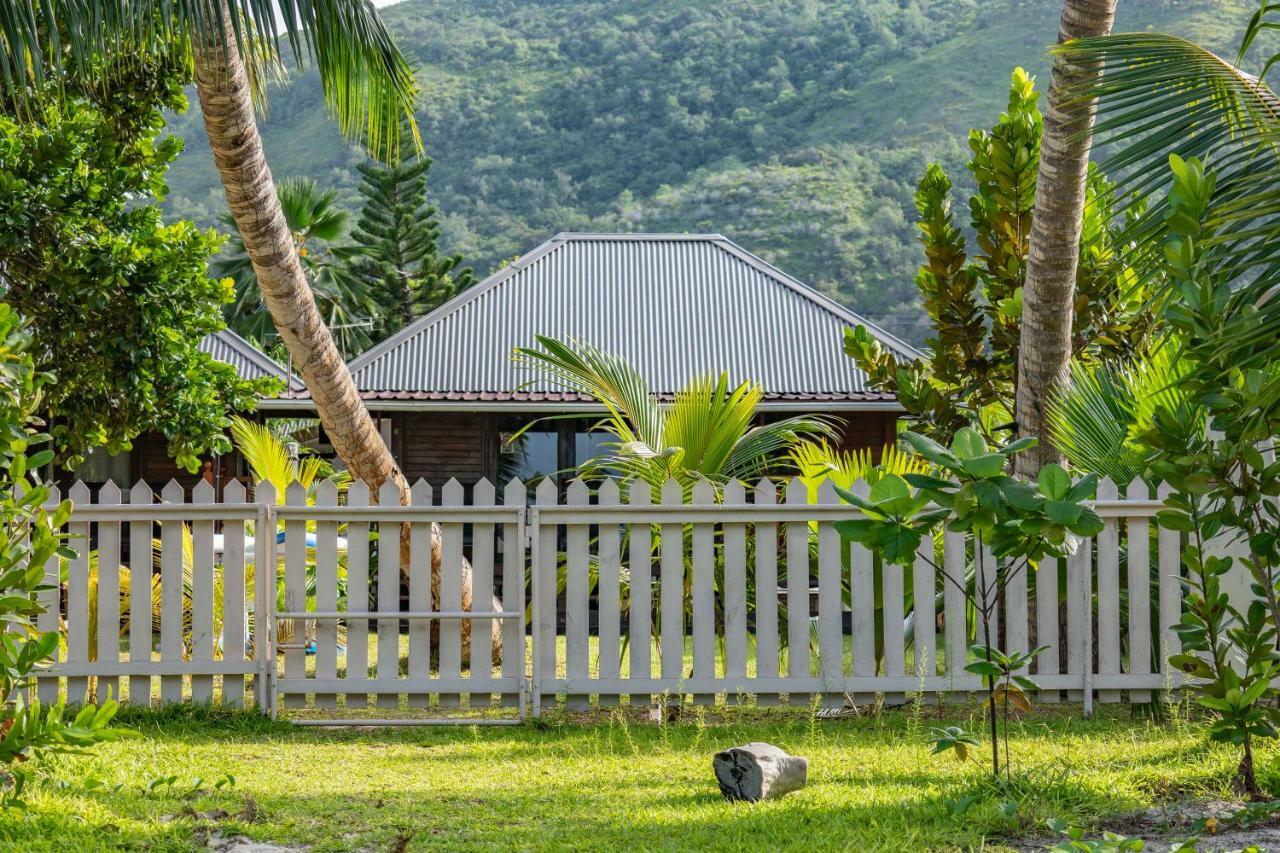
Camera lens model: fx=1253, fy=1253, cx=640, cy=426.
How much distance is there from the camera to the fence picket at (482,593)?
6.78m

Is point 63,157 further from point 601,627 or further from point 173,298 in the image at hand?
point 601,627

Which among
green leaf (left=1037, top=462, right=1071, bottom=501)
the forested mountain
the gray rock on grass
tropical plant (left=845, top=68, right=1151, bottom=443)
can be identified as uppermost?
the forested mountain

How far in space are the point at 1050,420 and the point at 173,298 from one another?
5371 mm

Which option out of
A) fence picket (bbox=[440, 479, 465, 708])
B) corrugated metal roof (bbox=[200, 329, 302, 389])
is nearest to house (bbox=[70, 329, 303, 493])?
corrugated metal roof (bbox=[200, 329, 302, 389])

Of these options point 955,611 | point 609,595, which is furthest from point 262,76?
point 955,611

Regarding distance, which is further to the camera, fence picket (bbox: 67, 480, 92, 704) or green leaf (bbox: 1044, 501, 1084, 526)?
fence picket (bbox: 67, 480, 92, 704)

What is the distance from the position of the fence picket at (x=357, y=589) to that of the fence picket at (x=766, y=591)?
6.98 feet

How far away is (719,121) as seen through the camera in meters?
59.0

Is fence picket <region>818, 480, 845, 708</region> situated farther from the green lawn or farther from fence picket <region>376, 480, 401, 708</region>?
fence picket <region>376, 480, 401, 708</region>

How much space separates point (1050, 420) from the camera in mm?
7086

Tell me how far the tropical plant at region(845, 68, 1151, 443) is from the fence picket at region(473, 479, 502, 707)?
325 cm

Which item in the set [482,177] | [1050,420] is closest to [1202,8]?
[482,177]

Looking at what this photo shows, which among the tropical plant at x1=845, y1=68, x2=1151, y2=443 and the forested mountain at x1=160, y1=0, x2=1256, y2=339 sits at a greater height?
the forested mountain at x1=160, y1=0, x2=1256, y2=339

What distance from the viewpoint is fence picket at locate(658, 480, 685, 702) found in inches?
266
